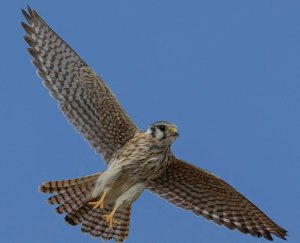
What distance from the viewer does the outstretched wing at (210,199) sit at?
11.3 m

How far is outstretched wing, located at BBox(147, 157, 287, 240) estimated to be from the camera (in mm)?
11289

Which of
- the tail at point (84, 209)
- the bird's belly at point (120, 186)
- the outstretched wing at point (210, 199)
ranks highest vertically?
the outstretched wing at point (210, 199)

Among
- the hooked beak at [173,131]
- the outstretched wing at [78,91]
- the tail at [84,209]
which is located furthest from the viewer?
the outstretched wing at [78,91]

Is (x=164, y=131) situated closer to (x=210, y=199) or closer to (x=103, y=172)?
(x=103, y=172)

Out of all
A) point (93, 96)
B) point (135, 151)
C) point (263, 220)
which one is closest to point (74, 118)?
point (93, 96)

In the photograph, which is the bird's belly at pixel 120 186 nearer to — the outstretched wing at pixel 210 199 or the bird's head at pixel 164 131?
the bird's head at pixel 164 131

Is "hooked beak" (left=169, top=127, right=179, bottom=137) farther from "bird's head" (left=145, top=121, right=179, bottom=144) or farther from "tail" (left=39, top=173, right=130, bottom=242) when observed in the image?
"tail" (left=39, top=173, right=130, bottom=242)

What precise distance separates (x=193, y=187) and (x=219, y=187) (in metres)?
0.43

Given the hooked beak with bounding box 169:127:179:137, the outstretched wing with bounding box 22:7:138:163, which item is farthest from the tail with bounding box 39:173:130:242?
the hooked beak with bounding box 169:127:179:137

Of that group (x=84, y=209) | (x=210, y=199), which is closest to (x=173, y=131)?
(x=210, y=199)

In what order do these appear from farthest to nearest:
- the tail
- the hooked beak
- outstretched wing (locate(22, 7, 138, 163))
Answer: outstretched wing (locate(22, 7, 138, 163)) → the tail → the hooked beak

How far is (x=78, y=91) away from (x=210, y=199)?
2581mm

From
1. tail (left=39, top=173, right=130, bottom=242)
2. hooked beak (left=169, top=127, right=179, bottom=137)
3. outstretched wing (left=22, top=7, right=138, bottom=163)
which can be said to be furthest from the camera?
outstretched wing (left=22, top=7, right=138, bottom=163)

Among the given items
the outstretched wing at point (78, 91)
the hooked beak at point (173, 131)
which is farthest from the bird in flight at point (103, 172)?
the hooked beak at point (173, 131)
